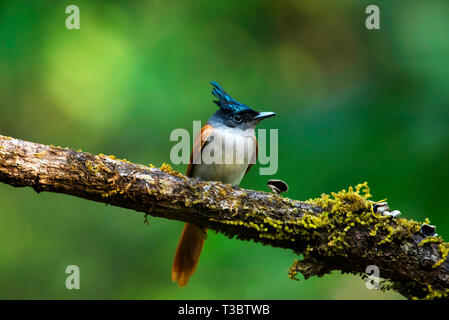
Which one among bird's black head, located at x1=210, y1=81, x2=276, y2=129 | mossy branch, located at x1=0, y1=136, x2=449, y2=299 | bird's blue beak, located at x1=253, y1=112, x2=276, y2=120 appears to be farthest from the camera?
bird's black head, located at x1=210, y1=81, x2=276, y2=129

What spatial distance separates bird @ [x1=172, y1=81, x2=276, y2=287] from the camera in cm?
411

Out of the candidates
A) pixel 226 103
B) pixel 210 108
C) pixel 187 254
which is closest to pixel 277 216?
pixel 187 254

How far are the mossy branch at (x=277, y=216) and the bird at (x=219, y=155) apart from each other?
1.15 m

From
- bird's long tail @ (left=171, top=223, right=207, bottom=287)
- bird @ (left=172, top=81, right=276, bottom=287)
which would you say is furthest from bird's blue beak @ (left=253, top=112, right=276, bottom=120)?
bird's long tail @ (left=171, top=223, right=207, bottom=287)

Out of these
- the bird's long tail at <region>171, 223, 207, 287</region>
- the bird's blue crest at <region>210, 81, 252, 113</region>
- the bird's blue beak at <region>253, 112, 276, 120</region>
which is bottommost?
the bird's long tail at <region>171, 223, 207, 287</region>

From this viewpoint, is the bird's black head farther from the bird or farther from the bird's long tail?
the bird's long tail

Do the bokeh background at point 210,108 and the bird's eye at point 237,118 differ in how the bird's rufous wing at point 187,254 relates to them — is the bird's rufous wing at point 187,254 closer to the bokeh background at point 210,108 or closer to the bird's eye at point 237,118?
the bokeh background at point 210,108

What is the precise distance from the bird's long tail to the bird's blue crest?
3.74ft

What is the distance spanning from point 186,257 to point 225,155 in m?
0.97

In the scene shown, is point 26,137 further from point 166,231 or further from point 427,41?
point 427,41

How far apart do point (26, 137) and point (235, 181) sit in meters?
2.56

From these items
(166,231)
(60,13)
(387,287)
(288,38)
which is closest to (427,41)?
(288,38)

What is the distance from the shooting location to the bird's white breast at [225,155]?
411 centimetres

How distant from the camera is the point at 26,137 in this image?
5.26 meters
